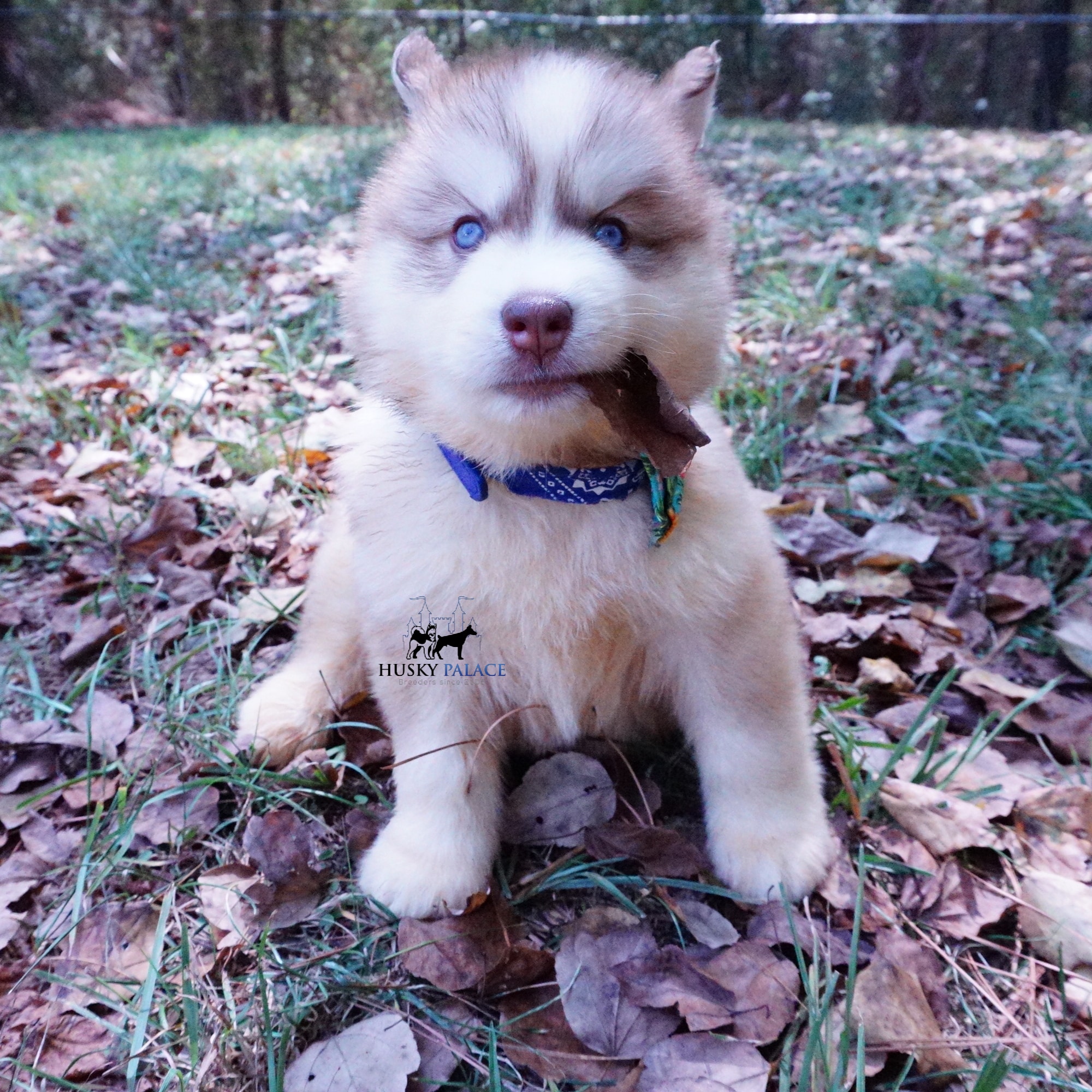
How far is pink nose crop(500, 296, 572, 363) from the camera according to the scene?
1304 millimetres

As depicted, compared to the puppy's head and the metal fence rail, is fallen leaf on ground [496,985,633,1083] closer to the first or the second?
the puppy's head

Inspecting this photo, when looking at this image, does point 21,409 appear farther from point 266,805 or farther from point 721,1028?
point 721,1028

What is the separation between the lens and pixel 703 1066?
55.2 inches

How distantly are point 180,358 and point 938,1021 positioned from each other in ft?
12.9

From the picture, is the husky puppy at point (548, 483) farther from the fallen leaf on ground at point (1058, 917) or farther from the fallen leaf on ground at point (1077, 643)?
the fallen leaf on ground at point (1077, 643)

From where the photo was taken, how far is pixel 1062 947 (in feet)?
5.26

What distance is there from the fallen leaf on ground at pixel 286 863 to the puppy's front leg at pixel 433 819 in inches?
4.6

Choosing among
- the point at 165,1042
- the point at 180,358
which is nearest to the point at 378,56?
the point at 180,358

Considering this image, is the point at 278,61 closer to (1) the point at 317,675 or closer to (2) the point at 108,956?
(1) the point at 317,675

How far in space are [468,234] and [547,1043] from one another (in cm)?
147

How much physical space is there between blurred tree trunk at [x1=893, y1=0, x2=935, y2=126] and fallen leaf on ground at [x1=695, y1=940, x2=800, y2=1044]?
575 inches

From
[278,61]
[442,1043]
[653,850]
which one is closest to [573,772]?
[653,850]

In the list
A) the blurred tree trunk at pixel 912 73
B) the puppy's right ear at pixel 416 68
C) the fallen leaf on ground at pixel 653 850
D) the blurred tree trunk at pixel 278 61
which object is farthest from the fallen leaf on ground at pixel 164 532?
the blurred tree trunk at pixel 278 61

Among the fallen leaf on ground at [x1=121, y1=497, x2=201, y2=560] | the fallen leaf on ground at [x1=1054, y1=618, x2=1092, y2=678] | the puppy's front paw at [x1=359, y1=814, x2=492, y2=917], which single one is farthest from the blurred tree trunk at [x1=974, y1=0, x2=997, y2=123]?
the puppy's front paw at [x1=359, y1=814, x2=492, y2=917]
